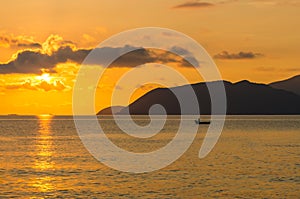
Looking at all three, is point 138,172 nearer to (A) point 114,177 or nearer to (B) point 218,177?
(A) point 114,177

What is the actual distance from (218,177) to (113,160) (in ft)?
86.6

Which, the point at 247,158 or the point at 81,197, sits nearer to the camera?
the point at 81,197

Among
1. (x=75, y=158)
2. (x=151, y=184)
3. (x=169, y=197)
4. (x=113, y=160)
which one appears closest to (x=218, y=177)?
(x=151, y=184)

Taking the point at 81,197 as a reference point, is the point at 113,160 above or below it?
above

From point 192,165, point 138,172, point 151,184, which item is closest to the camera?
point 151,184

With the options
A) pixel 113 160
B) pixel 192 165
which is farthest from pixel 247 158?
pixel 113 160

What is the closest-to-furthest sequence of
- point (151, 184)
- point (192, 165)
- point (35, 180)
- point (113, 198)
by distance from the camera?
point (113, 198)
point (151, 184)
point (35, 180)
point (192, 165)

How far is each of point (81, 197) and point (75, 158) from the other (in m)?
41.8

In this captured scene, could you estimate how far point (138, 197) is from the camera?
168ft

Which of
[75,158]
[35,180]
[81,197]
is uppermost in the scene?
[75,158]

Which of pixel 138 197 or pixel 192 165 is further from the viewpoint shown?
pixel 192 165

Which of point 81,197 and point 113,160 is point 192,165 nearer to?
point 113,160

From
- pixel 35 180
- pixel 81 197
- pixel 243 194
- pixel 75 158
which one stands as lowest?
pixel 243 194

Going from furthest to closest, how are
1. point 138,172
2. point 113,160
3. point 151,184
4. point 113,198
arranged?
1. point 113,160
2. point 138,172
3. point 151,184
4. point 113,198
